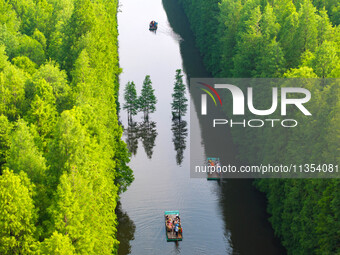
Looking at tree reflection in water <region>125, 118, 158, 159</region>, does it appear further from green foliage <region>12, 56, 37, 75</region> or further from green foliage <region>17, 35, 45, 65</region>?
green foliage <region>12, 56, 37, 75</region>

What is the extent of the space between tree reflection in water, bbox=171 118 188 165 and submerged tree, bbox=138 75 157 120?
5167 millimetres

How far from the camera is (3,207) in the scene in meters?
38.3

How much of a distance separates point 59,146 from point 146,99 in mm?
49650

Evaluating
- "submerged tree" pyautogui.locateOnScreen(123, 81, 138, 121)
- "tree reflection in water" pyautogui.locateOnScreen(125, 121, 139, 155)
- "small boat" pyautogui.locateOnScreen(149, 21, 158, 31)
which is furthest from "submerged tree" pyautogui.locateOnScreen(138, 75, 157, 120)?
"small boat" pyautogui.locateOnScreen(149, 21, 158, 31)

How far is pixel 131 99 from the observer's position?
3686 inches

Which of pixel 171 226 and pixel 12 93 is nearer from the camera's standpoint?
pixel 12 93

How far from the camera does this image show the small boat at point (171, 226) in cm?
6038

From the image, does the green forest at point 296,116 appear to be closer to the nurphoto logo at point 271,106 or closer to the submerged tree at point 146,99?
the nurphoto logo at point 271,106

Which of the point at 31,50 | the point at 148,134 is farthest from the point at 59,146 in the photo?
the point at 148,134

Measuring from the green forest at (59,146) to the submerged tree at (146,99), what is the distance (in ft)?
46.1

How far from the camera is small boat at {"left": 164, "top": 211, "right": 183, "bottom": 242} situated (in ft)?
198

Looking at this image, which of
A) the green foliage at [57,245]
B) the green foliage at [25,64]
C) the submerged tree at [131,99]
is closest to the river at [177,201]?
the submerged tree at [131,99]

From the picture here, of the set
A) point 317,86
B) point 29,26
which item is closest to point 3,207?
point 317,86

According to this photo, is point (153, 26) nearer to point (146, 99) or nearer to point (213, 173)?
point (146, 99)
